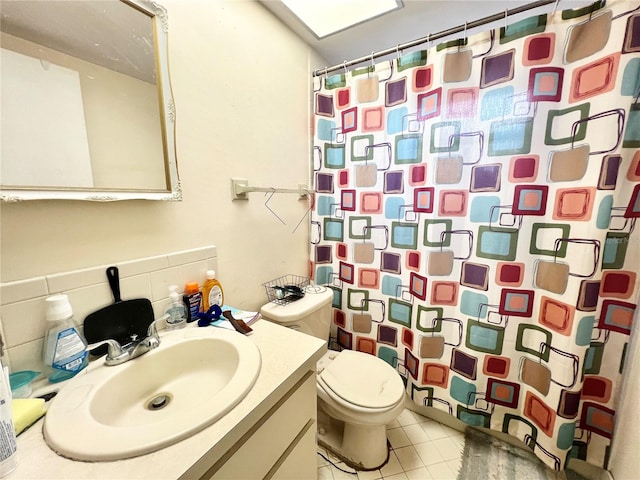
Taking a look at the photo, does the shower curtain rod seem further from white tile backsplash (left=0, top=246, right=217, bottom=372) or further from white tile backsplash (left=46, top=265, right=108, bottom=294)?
white tile backsplash (left=46, top=265, right=108, bottom=294)

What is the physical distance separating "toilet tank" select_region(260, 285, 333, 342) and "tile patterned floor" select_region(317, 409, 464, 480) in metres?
0.59

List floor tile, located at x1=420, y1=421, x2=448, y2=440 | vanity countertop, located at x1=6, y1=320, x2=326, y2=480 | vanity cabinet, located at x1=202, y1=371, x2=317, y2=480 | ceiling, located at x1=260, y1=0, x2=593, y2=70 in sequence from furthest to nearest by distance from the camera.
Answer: floor tile, located at x1=420, y1=421, x2=448, y2=440 < ceiling, located at x1=260, y1=0, x2=593, y2=70 < vanity cabinet, located at x1=202, y1=371, x2=317, y2=480 < vanity countertop, located at x1=6, y1=320, x2=326, y2=480

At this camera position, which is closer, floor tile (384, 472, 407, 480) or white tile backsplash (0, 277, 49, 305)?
white tile backsplash (0, 277, 49, 305)

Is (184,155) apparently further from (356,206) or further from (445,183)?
(445,183)

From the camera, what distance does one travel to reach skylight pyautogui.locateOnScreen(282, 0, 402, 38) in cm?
112

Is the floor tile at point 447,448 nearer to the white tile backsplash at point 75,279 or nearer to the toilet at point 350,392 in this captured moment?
the toilet at point 350,392

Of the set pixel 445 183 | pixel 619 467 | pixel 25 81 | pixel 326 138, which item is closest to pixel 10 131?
pixel 25 81

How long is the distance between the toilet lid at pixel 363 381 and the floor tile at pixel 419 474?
1.31 ft

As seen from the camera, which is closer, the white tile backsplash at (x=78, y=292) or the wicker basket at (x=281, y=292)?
the white tile backsplash at (x=78, y=292)

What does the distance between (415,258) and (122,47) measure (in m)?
1.35

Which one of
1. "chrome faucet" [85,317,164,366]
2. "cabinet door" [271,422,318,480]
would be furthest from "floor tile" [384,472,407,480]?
"chrome faucet" [85,317,164,366]

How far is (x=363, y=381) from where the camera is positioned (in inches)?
45.7

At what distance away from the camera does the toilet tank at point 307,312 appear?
3.74ft

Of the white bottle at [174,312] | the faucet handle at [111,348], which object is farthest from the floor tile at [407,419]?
the faucet handle at [111,348]
